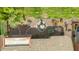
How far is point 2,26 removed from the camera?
201 cm

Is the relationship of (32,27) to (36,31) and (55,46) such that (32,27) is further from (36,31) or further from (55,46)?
(55,46)
